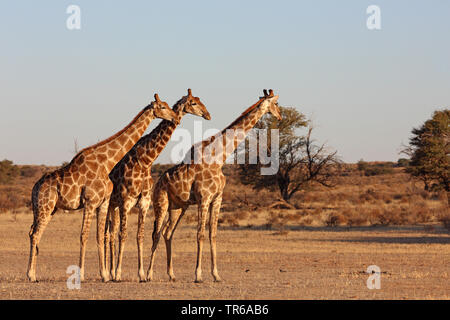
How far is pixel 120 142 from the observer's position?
14070mm

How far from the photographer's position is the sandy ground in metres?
12.2

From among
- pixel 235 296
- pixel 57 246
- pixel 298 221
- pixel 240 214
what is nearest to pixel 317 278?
pixel 235 296

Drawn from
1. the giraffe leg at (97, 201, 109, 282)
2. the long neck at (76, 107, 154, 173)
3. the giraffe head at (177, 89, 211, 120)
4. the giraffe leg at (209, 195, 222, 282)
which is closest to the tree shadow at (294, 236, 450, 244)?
the giraffe leg at (209, 195, 222, 282)

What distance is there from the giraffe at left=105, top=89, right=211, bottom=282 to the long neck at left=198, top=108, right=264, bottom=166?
48 centimetres

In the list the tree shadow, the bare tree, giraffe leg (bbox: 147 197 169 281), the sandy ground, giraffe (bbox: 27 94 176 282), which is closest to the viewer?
the sandy ground

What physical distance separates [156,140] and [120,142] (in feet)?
2.24

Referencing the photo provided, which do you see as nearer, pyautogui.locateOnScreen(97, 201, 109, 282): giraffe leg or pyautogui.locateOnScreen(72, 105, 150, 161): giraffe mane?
pyautogui.locateOnScreen(97, 201, 109, 282): giraffe leg

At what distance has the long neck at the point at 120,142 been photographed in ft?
45.2

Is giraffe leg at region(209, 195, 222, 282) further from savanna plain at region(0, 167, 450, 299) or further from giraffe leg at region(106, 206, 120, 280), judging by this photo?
giraffe leg at region(106, 206, 120, 280)

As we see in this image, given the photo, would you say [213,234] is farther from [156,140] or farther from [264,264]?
[264,264]

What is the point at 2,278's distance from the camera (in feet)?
48.6

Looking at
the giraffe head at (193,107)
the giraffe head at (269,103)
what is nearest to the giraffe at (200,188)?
the giraffe head at (269,103)

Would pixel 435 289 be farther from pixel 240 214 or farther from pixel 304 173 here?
pixel 304 173
